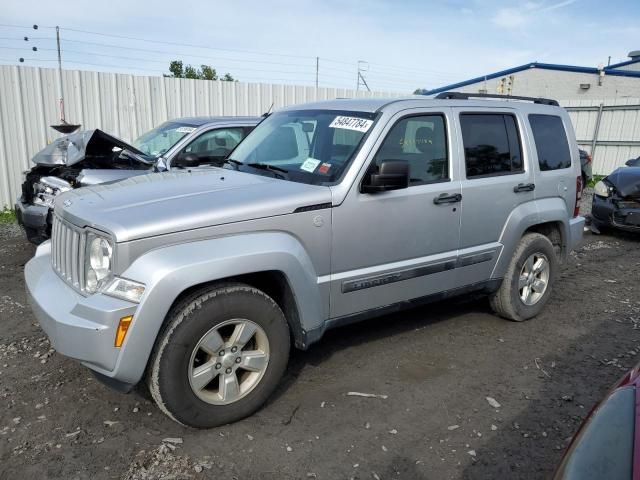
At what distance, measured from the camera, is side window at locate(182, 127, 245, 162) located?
272 inches

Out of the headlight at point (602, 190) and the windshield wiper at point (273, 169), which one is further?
the headlight at point (602, 190)

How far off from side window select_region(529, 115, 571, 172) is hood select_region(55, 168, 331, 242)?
8.17 ft

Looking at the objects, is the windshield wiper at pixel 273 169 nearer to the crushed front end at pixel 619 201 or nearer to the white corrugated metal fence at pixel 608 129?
the crushed front end at pixel 619 201

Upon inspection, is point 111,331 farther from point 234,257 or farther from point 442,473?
point 442,473

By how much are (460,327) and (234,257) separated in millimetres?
2687

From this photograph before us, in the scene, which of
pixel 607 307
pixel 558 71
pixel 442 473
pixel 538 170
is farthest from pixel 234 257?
pixel 558 71

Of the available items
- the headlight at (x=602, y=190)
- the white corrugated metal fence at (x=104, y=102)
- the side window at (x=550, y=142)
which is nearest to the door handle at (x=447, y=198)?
the side window at (x=550, y=142)

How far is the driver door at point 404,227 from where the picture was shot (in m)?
3.50

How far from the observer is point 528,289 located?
16.3 ft

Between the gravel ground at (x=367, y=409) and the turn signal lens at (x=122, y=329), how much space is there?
70 centimetres

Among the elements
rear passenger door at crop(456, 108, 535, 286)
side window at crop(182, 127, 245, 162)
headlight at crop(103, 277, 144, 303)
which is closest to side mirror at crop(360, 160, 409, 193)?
rear passenger door at crop(456, 108, 535, 286)

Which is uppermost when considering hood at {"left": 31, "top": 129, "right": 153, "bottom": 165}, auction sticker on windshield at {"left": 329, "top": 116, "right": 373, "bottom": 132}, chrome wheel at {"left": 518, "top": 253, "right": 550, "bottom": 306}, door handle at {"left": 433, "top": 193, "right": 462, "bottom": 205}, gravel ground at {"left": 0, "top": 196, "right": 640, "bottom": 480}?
auction sticker on windshield at {"left": 329, "top": 116, "right": 373, "bottom": 132}

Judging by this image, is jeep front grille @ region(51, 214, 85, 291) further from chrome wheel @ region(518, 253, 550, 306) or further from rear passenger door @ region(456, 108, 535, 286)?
chrome wheel @ region(518, 253, 550, 306)

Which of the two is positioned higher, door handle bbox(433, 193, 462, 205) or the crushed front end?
door handle bbox(433, 193, 462, 205)
